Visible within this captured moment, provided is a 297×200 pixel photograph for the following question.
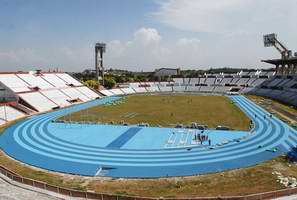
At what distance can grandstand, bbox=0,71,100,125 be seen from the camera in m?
50.5

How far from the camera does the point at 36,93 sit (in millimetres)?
60625

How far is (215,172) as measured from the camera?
71.6ft

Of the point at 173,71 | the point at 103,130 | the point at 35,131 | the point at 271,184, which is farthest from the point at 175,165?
the point at 173,71

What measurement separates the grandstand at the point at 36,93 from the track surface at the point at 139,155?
15.8m

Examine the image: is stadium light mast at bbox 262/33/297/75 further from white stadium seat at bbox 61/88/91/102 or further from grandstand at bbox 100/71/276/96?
white stadium seat at bbox 61/88/91/102

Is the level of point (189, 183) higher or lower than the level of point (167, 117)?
lower

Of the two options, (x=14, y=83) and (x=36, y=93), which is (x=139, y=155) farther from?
(x=14, y=83)

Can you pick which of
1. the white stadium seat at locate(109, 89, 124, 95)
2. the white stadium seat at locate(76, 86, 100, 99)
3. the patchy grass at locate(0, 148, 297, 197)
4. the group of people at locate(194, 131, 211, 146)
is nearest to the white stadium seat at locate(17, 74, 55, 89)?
the white stadium seat at locate(76, 86, 100, 99)

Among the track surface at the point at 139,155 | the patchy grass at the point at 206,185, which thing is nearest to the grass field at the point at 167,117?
the track surface at the point at 139,155

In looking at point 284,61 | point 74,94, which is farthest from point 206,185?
point 284,61

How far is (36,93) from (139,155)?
4156cm

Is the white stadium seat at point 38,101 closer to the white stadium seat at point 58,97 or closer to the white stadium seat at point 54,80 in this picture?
the white stadium seat at point 58,97

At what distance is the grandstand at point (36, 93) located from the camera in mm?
50531

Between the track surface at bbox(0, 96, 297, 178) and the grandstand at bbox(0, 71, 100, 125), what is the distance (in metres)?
15.8
